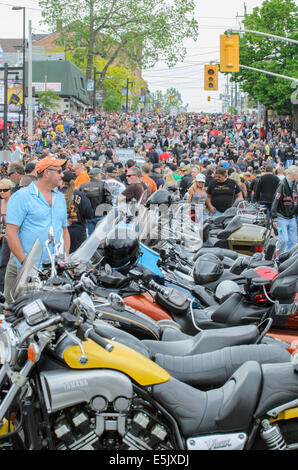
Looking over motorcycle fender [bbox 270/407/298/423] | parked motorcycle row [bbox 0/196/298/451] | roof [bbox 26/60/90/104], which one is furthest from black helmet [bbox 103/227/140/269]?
roof [bbox 26/60/90/104]

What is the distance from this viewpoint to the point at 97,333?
3.43 metres

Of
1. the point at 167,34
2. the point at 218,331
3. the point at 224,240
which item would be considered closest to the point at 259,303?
the point at 218,331

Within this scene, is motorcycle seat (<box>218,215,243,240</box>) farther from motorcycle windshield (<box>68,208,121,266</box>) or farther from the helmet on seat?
motorcycle windshield (<box>68,208,121,266</box>)

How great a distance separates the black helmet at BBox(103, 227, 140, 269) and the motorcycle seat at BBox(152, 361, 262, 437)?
2.12 metres

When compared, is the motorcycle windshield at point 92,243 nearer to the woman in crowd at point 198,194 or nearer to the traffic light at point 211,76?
the woman in crowd at point 198,194

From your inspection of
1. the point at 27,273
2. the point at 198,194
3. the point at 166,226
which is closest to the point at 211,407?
the point at 27,273

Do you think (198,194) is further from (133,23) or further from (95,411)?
(133,23)

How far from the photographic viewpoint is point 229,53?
1980 centimetres

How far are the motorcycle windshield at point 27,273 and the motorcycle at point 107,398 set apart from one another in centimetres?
43

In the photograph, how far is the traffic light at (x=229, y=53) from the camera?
64.8 feet

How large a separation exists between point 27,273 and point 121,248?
5.05 feet

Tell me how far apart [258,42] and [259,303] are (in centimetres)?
5114

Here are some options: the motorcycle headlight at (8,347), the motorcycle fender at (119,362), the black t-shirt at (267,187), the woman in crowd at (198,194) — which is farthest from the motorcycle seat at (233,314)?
the black t-shirt at (267,187)
